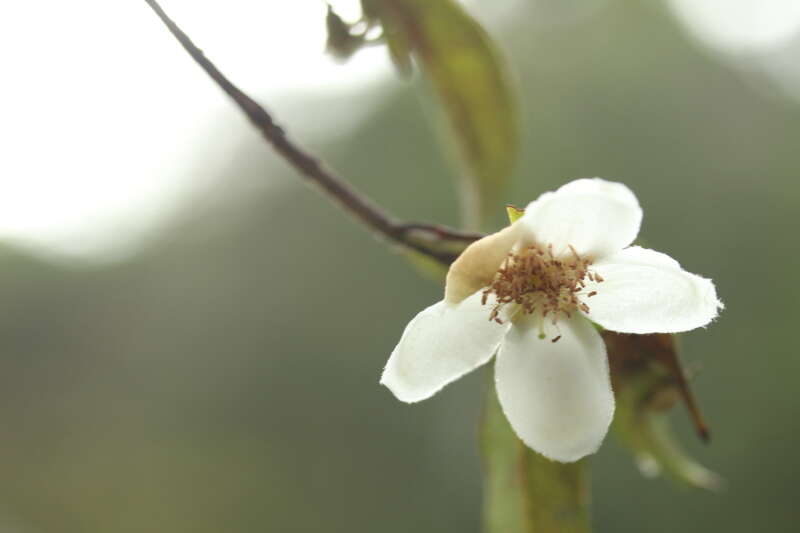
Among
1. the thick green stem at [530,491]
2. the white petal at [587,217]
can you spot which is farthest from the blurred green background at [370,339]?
the white petal at [587,217]

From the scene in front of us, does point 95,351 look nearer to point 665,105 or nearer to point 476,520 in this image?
point 476,520

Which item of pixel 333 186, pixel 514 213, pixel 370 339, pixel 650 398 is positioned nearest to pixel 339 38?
pixel 333 186

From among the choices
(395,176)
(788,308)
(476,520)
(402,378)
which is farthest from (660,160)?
(402,378)

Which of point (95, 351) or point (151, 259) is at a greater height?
point (151, 259)

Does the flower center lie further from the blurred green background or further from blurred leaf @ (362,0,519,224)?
the blurred green background

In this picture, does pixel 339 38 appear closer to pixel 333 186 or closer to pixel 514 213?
pixel 333 186

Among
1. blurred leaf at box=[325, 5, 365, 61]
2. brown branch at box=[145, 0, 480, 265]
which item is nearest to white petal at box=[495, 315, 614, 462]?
brown branch at box=[145, 0, 480, 265]

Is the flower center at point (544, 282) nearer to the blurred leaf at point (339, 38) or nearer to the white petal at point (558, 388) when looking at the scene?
the white petal at point (558, 388)
